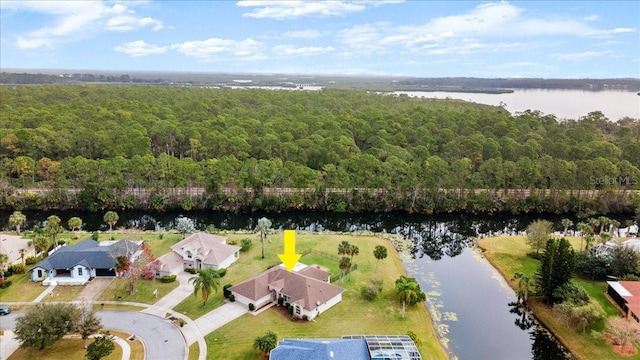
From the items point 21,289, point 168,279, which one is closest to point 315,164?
point 168,279

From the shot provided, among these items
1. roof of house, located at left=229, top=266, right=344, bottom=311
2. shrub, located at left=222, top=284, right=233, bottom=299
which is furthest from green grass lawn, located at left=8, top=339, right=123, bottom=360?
roof of house, located at left=229, top=266, right=344, bottom=311

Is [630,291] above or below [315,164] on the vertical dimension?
below

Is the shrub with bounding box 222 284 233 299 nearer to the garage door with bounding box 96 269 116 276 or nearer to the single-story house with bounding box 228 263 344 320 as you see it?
the single-story house with bounding box 228 263 344 320

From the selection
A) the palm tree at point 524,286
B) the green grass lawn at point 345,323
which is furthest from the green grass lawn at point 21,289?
the palm tree at point 524,286

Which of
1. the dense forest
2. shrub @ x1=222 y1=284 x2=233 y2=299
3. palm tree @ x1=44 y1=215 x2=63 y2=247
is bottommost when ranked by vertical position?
shrub @ x1=222 y1=284 x2=233 y2=299

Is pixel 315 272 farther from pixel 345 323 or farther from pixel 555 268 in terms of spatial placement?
pixel 555 268

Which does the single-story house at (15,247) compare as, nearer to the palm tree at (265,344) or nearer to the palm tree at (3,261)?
the palm tree at (3,261)
